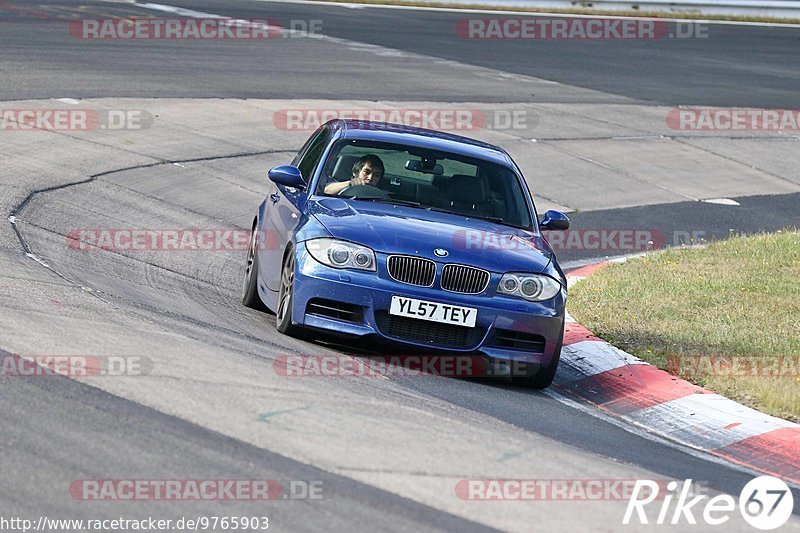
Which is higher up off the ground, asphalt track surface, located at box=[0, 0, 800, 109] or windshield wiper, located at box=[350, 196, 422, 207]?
windshield wiper, located at box=[350, 196, 422, 207]

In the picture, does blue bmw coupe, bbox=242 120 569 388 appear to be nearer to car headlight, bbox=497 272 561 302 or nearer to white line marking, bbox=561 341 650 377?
car headlight, bbox=497 272 561 302

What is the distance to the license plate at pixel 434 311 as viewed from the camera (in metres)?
8.56

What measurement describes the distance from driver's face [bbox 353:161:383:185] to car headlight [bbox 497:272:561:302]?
4.99 ft

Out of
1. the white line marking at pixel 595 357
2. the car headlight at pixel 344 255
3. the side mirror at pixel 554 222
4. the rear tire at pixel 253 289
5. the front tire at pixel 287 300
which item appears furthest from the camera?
the rear tire at pixel 253 289

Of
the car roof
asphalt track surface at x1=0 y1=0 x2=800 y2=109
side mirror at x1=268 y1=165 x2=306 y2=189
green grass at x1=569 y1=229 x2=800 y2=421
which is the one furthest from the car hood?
asphalt track surface at x1=0 y1=0 x2=800 y2=109

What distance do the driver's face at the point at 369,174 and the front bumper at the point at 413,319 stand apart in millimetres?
1152

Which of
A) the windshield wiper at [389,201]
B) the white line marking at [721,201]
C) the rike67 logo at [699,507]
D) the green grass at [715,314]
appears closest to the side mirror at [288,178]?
the windshield wiper at [389,201]

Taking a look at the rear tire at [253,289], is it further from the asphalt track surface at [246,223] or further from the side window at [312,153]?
the side window at [312,153]

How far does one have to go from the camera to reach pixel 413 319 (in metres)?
8.59

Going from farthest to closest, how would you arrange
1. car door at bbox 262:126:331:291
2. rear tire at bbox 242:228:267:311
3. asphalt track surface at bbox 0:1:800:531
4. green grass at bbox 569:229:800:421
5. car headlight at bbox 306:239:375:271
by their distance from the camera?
rear tire at bbox 242:228:267:311 < car door at bbox 262:126:331:291 < green grass at bbox 569:229:800:421 < car headlight at bbox 306:239:375:271 < asphalt track surface at bbox 0:1:800:531

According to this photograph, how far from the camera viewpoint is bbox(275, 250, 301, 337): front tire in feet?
29.4

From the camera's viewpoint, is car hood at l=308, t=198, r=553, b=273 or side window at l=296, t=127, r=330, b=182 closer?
car hood at l=308, t=198, r=553, b=273

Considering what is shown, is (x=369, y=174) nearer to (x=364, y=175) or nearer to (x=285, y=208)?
(x=364, y=175)

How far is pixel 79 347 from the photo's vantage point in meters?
7.36
